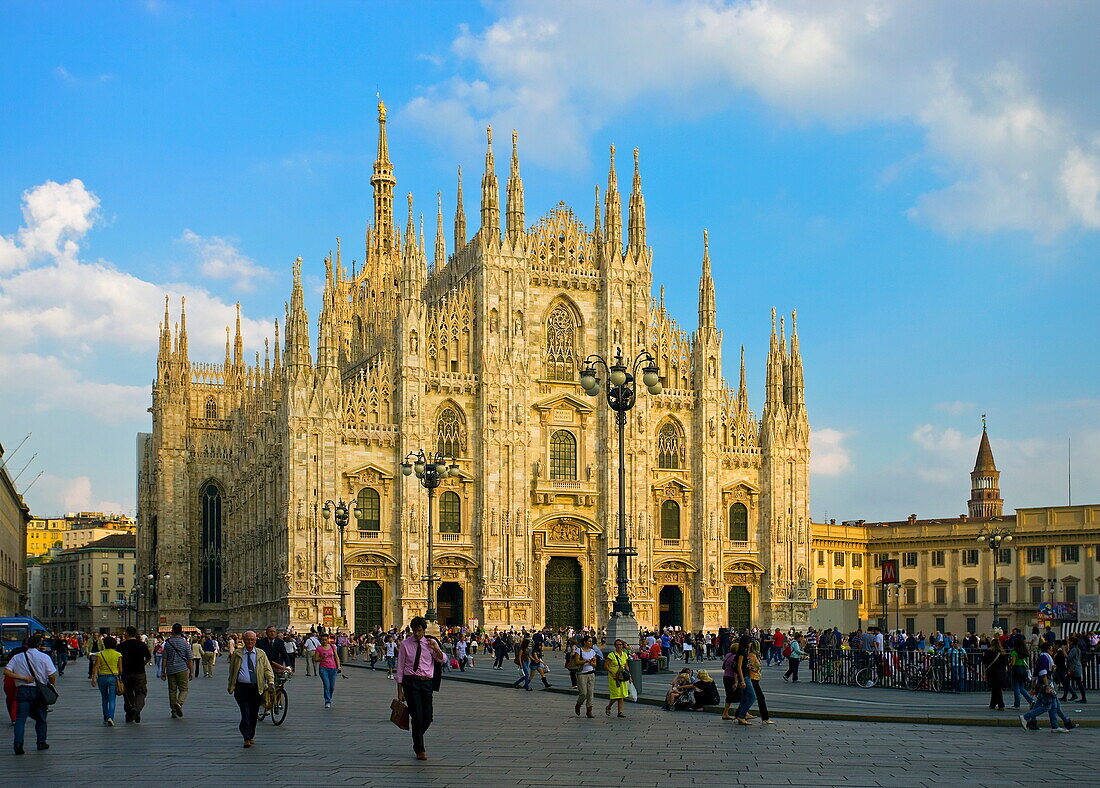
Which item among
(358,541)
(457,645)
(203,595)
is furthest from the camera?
(203,595)

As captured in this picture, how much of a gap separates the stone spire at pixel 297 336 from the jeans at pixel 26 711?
43943mm

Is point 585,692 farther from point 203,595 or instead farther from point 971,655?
point 203,595

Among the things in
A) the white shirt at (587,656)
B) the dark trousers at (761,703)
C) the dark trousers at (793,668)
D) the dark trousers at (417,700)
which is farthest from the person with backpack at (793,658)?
the dark trousers at (417,700)

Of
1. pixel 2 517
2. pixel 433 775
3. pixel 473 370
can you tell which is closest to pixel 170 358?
pixel 2 517

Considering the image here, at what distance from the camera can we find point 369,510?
2469 inches

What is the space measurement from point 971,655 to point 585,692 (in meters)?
11.4

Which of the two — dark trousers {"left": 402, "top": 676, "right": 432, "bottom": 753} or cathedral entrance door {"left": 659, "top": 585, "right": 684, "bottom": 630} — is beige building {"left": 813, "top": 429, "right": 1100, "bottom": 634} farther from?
dark trousers {"left": 402, "top": 676, "right": 432, "bottom": 753}

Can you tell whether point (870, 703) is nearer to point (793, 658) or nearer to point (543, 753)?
point (793, 658)

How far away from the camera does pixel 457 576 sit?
6375 cm

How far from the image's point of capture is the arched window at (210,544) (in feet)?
315

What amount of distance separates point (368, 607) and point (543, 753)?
45737 millimetres

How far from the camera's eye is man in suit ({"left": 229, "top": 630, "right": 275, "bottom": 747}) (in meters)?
18.5

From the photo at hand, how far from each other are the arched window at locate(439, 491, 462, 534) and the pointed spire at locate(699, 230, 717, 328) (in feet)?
51.4

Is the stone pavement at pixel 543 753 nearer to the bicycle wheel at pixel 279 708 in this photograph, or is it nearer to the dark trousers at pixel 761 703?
the bicycle wheel at pixel 279 708
